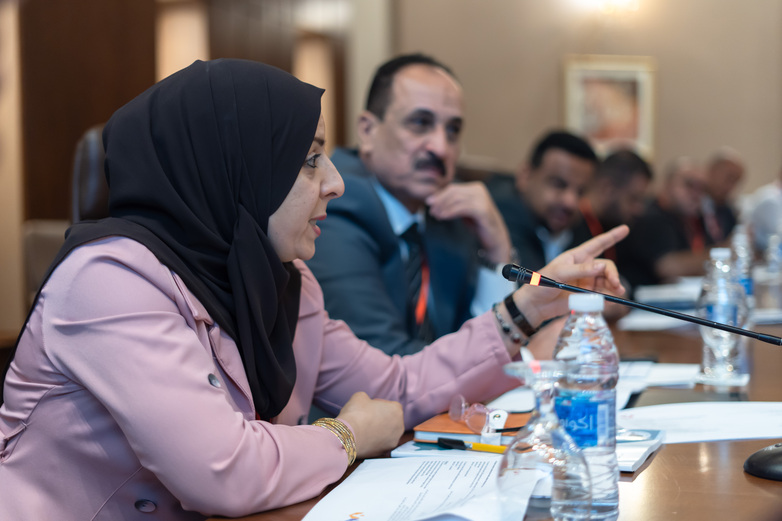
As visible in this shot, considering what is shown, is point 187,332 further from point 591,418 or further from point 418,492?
point 591,418

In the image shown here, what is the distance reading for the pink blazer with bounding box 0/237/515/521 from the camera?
0.90 meters

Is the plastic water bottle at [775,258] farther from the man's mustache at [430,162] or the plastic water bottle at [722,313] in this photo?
the man's mustache at [430,162]

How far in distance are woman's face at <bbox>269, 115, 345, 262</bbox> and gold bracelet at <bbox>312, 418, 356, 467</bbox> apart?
0.88ft

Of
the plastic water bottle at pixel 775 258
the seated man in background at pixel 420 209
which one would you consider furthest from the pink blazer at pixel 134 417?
the plastic water bottle at pixel 775 258

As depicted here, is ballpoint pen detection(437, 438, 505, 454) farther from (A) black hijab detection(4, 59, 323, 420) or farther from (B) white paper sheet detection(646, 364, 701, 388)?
(B) white paper sheet detection(646, 364, 701, 388)

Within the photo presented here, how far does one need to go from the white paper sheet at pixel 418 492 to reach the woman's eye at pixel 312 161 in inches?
18.3

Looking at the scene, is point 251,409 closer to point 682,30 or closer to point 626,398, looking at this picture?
point 626,398

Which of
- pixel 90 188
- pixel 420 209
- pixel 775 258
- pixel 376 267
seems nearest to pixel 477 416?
pixel 376 267

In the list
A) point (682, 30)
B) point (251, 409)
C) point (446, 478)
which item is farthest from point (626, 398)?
point (682, 30)

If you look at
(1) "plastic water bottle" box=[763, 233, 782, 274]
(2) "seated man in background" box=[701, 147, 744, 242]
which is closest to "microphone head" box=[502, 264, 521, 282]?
(1) "plastic water bottle" box=[763, 233, 782, 274]

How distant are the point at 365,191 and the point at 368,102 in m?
0.49

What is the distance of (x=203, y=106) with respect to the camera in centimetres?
111

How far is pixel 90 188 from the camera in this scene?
1.76m

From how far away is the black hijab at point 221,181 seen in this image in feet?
3.54
